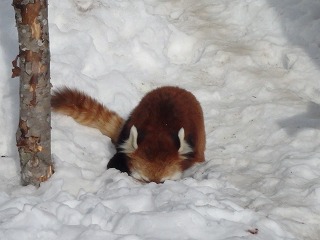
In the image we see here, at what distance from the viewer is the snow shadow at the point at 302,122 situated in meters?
6.39

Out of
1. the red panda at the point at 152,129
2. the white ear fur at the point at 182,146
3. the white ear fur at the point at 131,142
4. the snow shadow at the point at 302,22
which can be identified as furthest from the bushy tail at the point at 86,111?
the snow shadow at the point at 302,22

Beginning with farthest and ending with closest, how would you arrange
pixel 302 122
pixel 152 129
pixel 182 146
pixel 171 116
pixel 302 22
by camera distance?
pixel 302 22 → pixel 302 122 → pixel 171 116 → pixel 152 129 → pixel 182 146

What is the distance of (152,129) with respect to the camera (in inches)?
222

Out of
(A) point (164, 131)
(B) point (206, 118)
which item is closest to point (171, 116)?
(A) point (164, 131)

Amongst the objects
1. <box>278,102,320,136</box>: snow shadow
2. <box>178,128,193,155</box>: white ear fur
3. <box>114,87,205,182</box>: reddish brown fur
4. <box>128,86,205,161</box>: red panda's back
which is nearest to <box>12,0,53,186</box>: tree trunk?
<box>114,87,205,182</box>: reddish brown fur

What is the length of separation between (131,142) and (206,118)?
1734mm

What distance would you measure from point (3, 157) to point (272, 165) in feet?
9.26

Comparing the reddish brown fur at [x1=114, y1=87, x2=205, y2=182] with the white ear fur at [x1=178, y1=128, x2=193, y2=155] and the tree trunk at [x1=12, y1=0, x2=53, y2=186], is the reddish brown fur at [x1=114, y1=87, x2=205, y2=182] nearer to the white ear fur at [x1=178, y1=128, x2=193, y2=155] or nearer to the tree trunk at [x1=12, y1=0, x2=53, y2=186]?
the white ear fur at [x1=178, y1=128, x2=193, y2=155]

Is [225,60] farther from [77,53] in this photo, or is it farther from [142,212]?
[142,212]

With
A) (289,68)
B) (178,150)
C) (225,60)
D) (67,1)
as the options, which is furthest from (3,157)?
(289,68)

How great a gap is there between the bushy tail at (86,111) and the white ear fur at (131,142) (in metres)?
0.66

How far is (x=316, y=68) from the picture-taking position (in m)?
7.73

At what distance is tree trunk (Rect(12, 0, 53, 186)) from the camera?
458 centimetres

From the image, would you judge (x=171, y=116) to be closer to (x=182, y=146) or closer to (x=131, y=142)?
(x=182, y=146)
